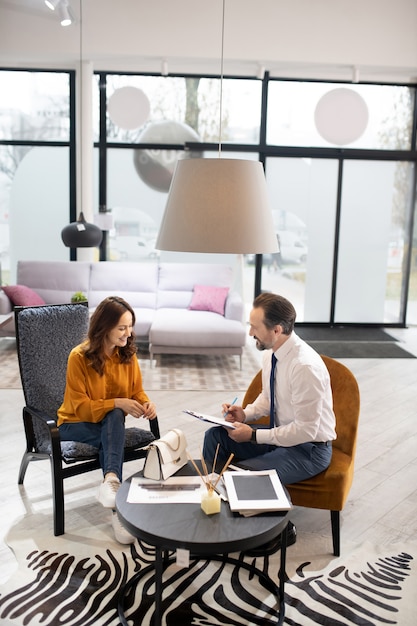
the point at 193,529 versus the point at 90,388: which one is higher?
the point at 90,388

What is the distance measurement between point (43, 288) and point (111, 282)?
0.72m

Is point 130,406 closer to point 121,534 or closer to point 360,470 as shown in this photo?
point 121,534

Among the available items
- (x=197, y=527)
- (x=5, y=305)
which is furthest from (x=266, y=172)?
(x=197, y=527)

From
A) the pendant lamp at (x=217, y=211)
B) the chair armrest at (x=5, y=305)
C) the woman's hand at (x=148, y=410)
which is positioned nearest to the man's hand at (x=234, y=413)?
the woman's hand at (x=148, y=410)

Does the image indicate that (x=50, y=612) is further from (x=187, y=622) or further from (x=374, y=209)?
(x=374, y=209)

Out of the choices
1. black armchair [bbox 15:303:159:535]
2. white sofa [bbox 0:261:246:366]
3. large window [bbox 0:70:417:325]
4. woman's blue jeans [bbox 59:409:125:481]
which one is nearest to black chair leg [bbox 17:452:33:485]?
black armchair [bbox 15:303:159:535]

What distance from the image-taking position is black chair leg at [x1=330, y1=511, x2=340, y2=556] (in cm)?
305

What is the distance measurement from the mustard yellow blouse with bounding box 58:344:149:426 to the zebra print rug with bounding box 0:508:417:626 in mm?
559

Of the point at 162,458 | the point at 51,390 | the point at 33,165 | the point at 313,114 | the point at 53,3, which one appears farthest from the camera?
the point at 313,114

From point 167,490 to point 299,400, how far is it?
0.70 meters

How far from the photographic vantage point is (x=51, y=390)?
3.57 m

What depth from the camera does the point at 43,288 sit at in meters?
7.16

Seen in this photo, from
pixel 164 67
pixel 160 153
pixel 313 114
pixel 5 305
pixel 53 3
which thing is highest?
pixel 53 3

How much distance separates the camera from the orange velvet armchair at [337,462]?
3031 millimetres
